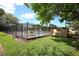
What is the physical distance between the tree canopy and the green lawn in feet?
1.38

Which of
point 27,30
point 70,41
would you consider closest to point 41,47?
point 27,30

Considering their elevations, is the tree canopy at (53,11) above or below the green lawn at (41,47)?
above

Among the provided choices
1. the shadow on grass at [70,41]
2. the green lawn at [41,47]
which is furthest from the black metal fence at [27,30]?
the shadow on grass at [70,41]

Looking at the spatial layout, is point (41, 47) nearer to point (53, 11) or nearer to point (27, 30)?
point (27, 30)

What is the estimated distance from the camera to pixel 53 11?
407 centimetres

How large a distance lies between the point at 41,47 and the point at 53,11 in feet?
2.50

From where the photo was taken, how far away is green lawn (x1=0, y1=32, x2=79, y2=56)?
12.7ft

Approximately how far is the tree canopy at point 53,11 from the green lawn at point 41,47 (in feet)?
1.38

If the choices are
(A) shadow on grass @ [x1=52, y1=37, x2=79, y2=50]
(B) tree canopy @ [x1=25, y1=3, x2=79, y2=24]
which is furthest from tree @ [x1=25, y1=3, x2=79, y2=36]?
(A) shadow on grass @ [x1=52, y1=37, x2=79, y2=50]

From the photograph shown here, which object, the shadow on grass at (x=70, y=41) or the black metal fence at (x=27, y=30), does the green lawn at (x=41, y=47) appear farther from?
the black metal fence at (x=27, y=30)

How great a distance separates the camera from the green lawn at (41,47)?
388 cm

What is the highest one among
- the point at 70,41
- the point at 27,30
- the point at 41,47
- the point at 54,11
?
the point at 54,11

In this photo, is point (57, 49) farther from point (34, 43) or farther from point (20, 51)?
point (20, 51)

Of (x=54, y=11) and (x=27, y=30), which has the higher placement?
(x=54, y=11)
